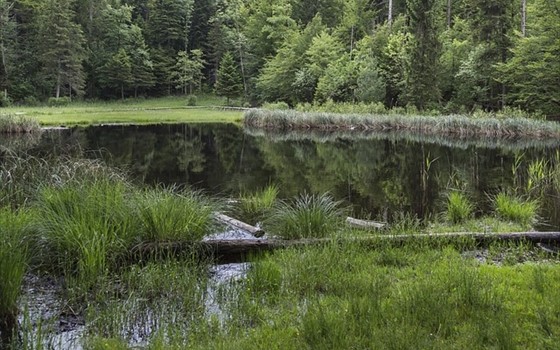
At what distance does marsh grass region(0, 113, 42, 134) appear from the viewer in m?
25.9

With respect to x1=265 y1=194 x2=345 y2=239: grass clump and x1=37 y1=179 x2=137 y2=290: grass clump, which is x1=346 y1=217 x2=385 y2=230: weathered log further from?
x1=37 y1=179 x2=137 y2=290: grass clump

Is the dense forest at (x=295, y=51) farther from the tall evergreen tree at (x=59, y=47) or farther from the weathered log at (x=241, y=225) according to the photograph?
the weathered log at (x=241, y=225)

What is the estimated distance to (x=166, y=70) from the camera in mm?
65125

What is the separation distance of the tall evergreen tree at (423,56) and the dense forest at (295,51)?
0.08 m

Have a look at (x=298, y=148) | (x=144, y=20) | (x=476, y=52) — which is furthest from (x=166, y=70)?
(x=298, y=148)

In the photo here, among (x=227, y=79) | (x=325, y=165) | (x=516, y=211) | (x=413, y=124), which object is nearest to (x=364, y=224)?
(x=516, y=211)

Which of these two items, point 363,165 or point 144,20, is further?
point 144,20

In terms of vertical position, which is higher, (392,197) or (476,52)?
(476,52)

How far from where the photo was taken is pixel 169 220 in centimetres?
685

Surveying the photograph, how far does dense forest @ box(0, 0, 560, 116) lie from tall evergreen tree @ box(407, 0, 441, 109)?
0.26 feet

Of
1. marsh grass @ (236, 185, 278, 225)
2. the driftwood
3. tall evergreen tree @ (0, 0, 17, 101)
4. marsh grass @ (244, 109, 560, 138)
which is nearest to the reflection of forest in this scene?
marsh grass @ (236, 185, 278, 225)

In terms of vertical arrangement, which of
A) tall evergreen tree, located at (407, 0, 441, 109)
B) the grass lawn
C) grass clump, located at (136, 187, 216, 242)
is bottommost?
grass clump, located at (136, 187, 216, 242)

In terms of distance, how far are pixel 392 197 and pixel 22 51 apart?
5823 cm

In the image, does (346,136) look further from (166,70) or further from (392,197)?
(166,70)
